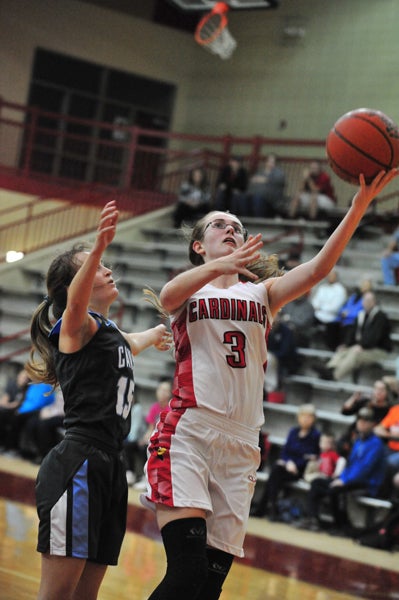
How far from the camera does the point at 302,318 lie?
1223 centimetres

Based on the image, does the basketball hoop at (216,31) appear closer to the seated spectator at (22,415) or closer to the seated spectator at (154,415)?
the seated spectator at (22,415)

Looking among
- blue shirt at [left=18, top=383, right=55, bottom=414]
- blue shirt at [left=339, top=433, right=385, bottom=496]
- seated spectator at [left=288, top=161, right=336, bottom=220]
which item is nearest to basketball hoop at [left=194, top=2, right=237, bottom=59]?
seated spectator at [left=288, top=161, right=336, bottom=220]

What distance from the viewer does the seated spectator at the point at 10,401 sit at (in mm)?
11898

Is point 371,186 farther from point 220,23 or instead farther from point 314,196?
point 220,23

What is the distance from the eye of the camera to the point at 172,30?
20.5 metres

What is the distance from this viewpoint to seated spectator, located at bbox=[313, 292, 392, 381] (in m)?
11.3

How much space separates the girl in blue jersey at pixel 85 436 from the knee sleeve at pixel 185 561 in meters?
0.25

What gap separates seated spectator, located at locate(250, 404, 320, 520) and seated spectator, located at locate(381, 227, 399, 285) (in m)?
3.30

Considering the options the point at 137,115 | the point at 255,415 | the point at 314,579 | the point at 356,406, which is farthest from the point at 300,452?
the point at 137,115

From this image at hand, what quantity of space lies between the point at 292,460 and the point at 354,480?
865 mm

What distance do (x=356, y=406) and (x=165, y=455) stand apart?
6705 mm

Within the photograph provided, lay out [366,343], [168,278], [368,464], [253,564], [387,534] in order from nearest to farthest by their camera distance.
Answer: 1. [253,564]
2. [387,534]
3. [368,464]
4. [366,343]
5. [168,278]

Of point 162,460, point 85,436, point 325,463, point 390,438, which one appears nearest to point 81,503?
point 85,436

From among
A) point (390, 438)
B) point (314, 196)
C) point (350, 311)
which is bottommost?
point (390, 438)
